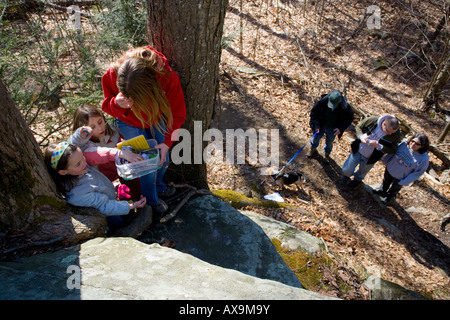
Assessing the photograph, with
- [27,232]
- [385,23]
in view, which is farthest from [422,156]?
[385,23]

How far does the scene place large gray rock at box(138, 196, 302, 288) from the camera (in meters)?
2.88

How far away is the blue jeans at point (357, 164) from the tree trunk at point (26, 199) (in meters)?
5.05

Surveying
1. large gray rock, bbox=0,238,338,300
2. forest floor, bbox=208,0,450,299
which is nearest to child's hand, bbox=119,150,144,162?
large gray rock, bbox=0,238,338,300

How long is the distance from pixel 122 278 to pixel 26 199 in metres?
1.03

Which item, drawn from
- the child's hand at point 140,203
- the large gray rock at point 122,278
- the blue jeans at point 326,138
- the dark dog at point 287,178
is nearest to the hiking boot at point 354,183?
the blue jeans at point 326,138

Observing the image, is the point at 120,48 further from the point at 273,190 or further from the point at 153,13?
the point at 273,190

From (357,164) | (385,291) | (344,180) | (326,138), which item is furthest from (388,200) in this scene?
(385,291)

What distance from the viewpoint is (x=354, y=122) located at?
8219 mm

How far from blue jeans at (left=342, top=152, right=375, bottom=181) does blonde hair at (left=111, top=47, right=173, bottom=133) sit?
174 inches

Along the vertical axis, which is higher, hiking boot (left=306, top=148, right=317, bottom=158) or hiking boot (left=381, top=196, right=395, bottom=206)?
hiking boot (left=306, top=148, right=317, bottom=158)

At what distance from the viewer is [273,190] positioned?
5.76 m

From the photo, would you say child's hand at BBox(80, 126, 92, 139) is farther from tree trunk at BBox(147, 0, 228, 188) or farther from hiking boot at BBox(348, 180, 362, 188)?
hiking boot at BBox(348, 180, 362, 188)
